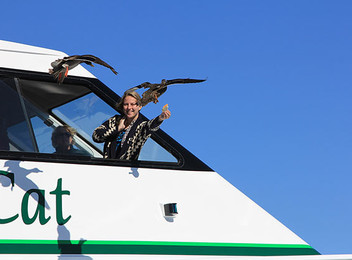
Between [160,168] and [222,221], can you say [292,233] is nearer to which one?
[222,221]

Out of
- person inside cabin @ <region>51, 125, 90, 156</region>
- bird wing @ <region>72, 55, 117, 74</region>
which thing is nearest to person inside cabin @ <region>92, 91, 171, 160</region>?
person inside cabin @ <region>51, 125, 90, 156</region>

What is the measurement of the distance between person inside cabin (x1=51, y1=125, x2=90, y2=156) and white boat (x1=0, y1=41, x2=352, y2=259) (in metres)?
0.05

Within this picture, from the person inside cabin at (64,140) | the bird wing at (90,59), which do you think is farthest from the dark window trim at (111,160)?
the bird wing at (90,59)

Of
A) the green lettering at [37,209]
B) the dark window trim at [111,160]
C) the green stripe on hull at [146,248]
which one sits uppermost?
the dark window trim at [111,160]

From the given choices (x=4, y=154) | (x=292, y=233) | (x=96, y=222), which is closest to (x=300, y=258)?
(x=292, y=233)

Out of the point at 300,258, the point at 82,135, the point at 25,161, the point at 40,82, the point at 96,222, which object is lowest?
the point at 300,258

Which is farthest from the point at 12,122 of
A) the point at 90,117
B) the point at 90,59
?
the point at 90,59

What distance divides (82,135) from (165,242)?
1.35 m

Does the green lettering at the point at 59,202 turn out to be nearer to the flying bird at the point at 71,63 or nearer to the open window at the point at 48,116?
the open window at the point at 48,116

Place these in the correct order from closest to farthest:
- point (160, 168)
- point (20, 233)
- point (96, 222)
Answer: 1. point (20, 233)
2. point (96, 222)
3. point (160, 168)

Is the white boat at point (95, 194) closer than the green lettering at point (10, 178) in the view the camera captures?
No

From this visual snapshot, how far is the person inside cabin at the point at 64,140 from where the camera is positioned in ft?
18.6

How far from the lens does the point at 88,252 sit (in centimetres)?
519

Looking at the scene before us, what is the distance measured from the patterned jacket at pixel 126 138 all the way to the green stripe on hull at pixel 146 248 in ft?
2.82
